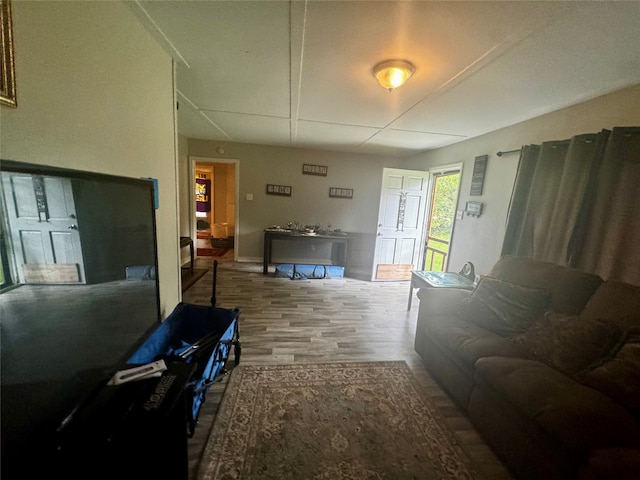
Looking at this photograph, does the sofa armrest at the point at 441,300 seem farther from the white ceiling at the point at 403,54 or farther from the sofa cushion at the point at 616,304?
the white ceiling at the point at 403,54

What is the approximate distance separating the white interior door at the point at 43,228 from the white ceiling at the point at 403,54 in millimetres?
1190

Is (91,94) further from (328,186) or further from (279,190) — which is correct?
(328,186)

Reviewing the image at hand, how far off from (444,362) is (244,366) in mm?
1572

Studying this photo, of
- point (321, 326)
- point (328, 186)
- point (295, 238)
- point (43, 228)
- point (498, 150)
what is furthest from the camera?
point (328, 186)

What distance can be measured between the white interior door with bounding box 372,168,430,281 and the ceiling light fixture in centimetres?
236

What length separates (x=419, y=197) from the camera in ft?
14.1

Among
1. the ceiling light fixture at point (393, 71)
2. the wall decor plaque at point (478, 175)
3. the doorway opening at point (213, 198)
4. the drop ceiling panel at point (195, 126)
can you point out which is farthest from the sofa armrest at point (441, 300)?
the doorway opening at point (213, 198)

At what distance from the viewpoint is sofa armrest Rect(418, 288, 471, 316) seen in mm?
2088

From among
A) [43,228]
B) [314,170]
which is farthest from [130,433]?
[314,170]

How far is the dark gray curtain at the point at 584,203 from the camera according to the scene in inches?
66.8

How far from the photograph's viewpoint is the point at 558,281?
172cm

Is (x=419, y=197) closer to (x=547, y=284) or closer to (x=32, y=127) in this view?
(x=547, y=284)

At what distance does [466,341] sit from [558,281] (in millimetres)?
797

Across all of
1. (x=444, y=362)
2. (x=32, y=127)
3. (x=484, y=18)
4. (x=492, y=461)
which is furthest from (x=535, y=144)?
(x=32, y=127)
